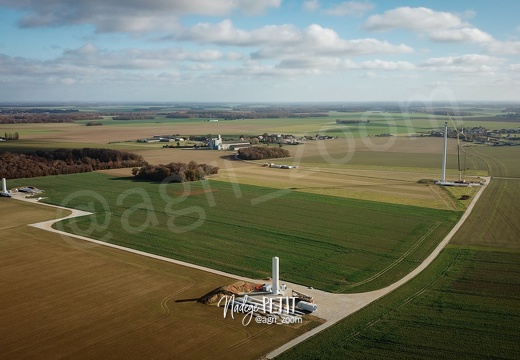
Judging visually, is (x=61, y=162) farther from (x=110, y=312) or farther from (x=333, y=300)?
(x=333, y=300)

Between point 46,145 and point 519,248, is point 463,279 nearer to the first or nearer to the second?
point 519,248

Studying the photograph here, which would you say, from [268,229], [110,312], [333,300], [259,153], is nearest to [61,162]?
[259,153]

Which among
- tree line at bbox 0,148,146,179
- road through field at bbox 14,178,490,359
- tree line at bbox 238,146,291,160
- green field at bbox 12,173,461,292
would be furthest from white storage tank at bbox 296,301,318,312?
tree line at bbox 238,146,291,160

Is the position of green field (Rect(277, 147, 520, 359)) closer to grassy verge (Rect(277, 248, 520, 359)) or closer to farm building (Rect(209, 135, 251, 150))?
grassy verge (Rect(277, 248, 520, 359))

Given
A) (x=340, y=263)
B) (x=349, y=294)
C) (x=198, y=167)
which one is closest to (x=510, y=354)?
(x=349, y=294)

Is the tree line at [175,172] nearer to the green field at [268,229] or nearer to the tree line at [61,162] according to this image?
the green field at [268,229]

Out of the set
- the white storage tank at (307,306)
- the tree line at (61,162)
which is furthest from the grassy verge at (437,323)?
the tree line at (61,162)

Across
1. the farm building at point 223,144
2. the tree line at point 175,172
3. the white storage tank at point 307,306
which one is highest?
the farm building at point 223,144
